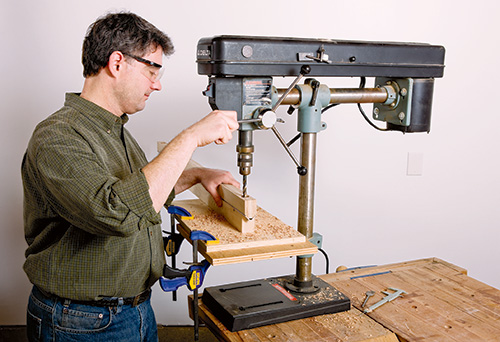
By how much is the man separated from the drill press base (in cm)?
21

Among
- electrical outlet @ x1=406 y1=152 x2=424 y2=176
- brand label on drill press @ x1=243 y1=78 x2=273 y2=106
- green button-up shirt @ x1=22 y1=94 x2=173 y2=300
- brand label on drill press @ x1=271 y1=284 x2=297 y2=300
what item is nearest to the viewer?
green button-up shirt @ x1=22 y1=94 x2=173 y2=300

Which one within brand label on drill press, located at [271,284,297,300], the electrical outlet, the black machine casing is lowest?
brand label on drill press, located at [271,284,297,300]

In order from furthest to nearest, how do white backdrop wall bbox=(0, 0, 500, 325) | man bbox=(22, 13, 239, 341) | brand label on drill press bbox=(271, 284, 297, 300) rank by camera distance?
white backdrop wall bbox=(0, 0, 500, 325) → brand label on drill press bbox=(271, 284, 297, 300) → man bbox=(22, 13, 239, 341)

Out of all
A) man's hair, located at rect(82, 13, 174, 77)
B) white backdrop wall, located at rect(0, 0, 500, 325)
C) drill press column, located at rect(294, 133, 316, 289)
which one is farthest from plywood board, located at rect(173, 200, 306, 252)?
white backdrop wall, located at rect(0, 0, 500, 325)

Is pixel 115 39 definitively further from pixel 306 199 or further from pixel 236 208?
pixel 306 199

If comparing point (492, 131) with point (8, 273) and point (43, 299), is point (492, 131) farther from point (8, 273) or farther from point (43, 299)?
point (8, 273)

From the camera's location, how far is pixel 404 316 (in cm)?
152

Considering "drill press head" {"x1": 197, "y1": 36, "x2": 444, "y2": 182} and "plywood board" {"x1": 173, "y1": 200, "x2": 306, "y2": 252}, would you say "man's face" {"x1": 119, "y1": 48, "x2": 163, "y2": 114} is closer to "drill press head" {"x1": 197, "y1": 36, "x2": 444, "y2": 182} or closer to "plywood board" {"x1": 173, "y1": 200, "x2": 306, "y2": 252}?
"drill press head" {"x1": 197, "y1": 36, "x2": 444, "y2": 182}

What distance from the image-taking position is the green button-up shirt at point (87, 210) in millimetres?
1169

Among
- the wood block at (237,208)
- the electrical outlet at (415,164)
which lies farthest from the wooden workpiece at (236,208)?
the electrical outlet at (415,164)

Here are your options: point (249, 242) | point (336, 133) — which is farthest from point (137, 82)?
point (336, 133)

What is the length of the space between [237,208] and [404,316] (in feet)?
1.90

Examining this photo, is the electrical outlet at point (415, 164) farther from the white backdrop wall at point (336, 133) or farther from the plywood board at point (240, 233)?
the plywood board at point (240, 233)

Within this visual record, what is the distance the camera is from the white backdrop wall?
242 centimetres
